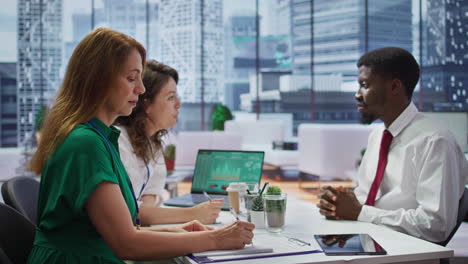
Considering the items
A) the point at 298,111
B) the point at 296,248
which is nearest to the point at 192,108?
the point at 298,111

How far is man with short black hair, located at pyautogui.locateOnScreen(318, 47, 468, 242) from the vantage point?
5.94 ft

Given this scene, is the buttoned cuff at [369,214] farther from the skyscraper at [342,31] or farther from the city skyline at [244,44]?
Result: the skyscraper at [342,31]

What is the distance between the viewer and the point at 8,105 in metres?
10.6

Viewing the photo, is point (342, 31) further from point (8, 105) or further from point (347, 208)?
point (347, 208)

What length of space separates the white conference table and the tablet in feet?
0.08

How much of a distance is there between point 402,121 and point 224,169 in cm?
85

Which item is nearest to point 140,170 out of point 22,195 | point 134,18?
point 22,195

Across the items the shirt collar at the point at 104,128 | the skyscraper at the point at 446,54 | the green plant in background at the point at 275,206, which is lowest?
the green plant in background at the point at 275,206

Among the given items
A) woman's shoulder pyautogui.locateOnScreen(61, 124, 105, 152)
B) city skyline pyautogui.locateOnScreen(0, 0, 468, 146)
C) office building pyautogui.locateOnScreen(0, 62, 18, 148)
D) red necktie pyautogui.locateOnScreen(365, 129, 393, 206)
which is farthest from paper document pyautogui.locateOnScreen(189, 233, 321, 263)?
office building pyautogui.locateOnScreen(0, 62, 18, 148)

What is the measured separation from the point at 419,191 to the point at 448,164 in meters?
0.15

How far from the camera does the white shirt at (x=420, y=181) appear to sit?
180 cm

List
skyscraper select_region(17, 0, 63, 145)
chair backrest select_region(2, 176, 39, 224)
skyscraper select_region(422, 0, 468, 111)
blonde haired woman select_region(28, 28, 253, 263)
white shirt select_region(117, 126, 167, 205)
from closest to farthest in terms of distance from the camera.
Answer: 1. blonde haired woman select_region(28, 28, 253, 263)
2. chair backrest select_region(2, 176, 39, 224)
3. white shirt select_region(117, 126, 167, 205)
4. skyscraper select_region(422, 0, 468, 111)
5. skyscraper select_region(17, 0, 63, 145)

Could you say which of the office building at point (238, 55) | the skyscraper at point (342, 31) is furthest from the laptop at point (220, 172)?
the office building at point (238, 55)

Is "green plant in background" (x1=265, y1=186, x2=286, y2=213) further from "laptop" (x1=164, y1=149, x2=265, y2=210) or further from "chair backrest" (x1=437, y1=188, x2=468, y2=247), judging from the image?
"chair backrest" (x1=437, y1=188, x2=468, y2=247)
